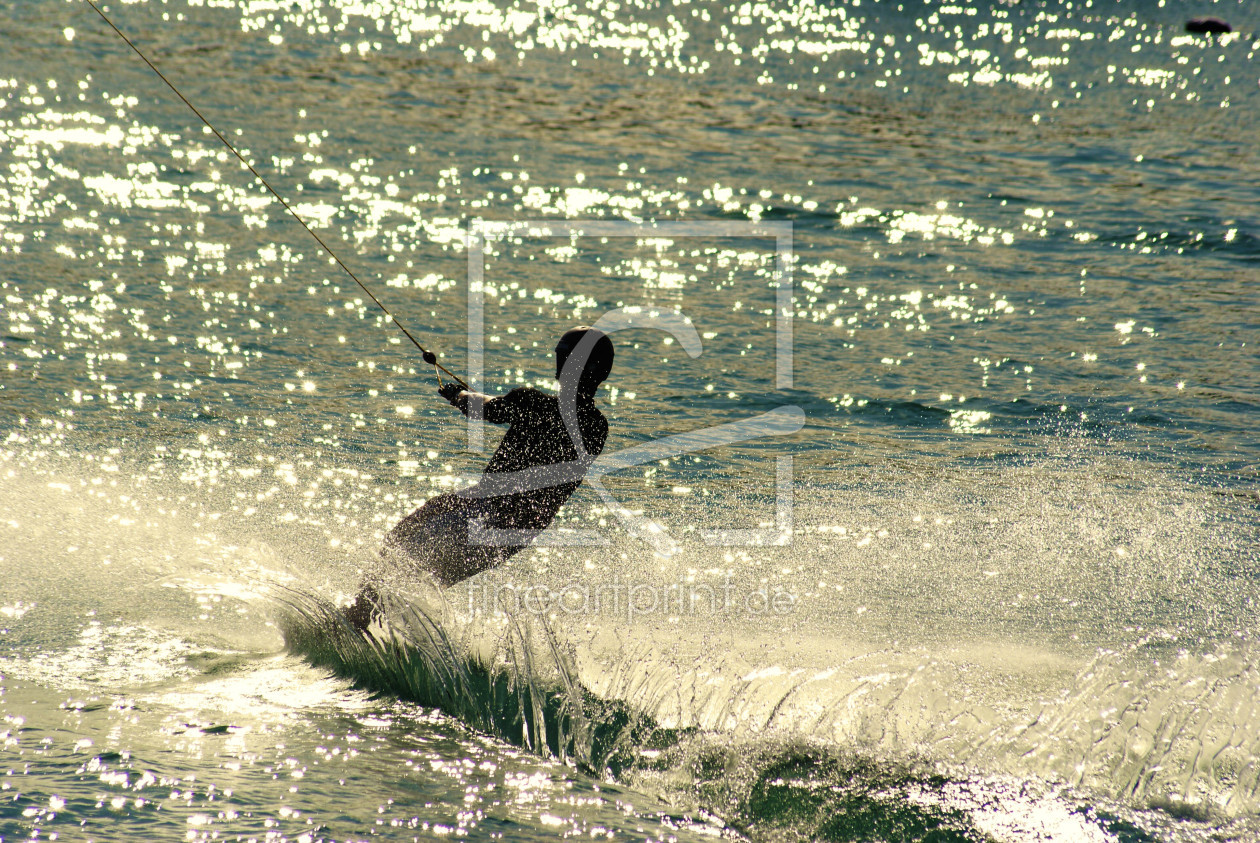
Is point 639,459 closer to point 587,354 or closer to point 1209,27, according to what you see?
point 587,354

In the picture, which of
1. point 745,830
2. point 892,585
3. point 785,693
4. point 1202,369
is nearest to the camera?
point 745,830

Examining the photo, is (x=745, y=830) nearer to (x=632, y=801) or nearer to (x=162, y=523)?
(x=632, y=801)

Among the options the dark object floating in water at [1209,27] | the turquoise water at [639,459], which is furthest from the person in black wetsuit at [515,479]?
the dark object floating in water at [1209,27]

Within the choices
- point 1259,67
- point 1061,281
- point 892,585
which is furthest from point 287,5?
point 892,585

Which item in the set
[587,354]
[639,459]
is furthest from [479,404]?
[639,459]

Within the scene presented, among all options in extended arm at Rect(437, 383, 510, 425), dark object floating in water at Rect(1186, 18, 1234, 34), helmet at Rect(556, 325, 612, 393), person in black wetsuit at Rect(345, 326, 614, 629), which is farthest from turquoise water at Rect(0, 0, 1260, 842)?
dark object floating in water at Rect(1186, 18, 1234, 34)

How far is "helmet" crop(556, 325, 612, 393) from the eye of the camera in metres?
5.72

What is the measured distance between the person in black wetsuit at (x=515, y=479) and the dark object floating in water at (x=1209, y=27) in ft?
107

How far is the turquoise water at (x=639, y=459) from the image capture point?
5.04 m

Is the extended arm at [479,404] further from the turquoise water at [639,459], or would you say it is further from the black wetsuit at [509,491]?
the turquoise water at [639,459]

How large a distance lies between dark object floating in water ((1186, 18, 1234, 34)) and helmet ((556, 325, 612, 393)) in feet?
107

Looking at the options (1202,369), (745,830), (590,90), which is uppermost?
(590,90)

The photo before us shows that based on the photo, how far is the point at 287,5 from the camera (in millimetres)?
28641

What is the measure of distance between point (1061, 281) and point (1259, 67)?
713 inches
